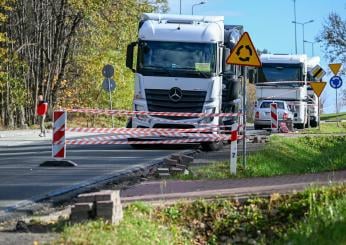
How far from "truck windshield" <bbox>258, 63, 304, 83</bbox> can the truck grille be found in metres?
15.4

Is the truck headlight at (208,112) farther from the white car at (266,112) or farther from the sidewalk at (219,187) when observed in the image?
the white car at (266,112)

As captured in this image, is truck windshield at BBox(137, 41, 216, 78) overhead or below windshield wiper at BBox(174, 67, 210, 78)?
overhead

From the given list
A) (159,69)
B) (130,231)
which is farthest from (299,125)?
(130,231)

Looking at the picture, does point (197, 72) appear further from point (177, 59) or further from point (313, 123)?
point (313, 123)

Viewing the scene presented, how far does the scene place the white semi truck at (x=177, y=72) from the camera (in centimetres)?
1916

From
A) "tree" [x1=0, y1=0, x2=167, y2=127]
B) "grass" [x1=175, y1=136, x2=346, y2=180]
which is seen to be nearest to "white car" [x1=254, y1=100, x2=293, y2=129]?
"grass" [x1=175, y1=136, x2=346, y2=180]

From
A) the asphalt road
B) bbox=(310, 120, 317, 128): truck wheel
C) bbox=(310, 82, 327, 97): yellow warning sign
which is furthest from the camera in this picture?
bbox=(310, 120, 317, 128): truck wheel

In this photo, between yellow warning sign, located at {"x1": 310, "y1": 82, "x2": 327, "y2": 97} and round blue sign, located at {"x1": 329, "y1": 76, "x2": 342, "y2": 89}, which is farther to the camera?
round blue sign, located at {"x1": 329, "y1": 76, "x2": 342, "y2": 89}

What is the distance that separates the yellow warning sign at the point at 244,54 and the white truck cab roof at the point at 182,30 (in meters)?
6.01

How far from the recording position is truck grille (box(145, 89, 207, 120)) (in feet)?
63.0

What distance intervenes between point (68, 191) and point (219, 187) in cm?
265

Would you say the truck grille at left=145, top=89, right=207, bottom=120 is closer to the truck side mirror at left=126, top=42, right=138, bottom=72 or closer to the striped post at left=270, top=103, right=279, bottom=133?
the truck side mirror at left=126, top=42, right=138, bottom=72

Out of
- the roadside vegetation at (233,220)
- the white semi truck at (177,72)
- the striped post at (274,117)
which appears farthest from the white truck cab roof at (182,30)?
the roadside vegetation at (233,220)

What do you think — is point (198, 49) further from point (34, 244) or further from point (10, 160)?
point (34, 244)
